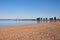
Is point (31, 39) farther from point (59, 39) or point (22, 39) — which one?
point (59, 39)

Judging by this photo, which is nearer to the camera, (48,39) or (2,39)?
(48,39)

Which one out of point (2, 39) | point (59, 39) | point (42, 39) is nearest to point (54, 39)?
point (59, 39)

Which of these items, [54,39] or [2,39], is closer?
[54,39]

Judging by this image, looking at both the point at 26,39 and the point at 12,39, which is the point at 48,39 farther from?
the point at 12,39

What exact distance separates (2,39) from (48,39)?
4.93m

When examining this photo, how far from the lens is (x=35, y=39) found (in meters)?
10.7

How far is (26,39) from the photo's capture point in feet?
35.3

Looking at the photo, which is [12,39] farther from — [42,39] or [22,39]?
[42,39]

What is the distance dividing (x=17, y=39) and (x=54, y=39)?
3.79 metres

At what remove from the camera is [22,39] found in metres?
10.8

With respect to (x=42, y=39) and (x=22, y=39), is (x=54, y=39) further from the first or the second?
(x=22, y=39)

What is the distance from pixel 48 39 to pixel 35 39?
51.9 inches

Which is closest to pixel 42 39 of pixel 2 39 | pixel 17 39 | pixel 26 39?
pixel 26 39

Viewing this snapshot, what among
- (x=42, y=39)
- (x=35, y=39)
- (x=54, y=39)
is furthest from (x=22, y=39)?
(x=54, y=39)
